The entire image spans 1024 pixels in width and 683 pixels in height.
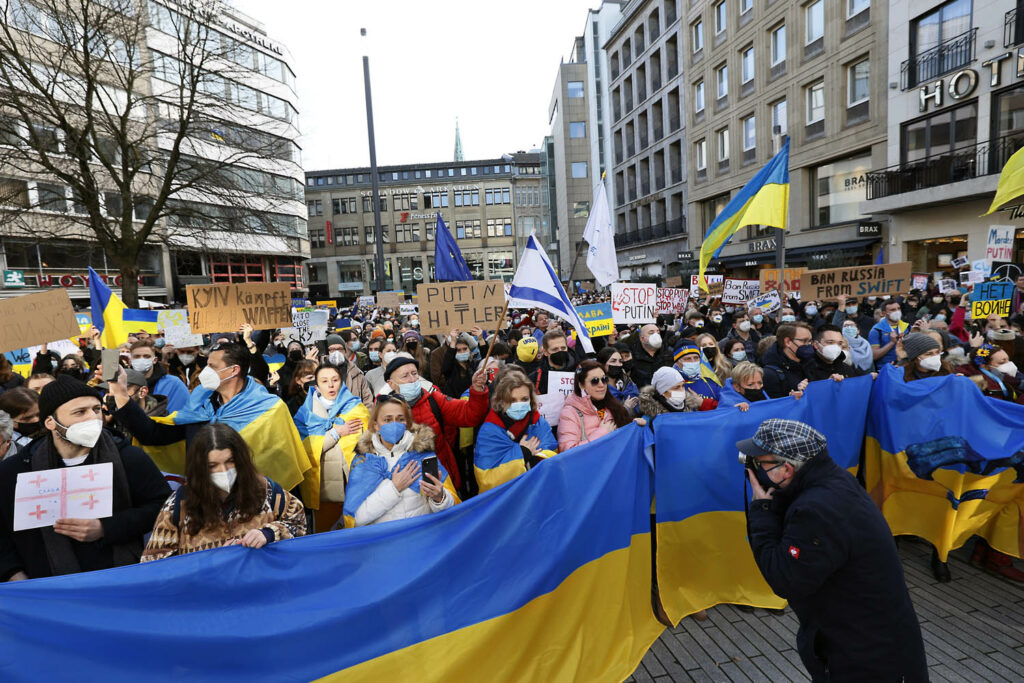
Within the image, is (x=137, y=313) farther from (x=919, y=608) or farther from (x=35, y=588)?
(x=919, y=608)

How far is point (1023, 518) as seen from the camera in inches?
172

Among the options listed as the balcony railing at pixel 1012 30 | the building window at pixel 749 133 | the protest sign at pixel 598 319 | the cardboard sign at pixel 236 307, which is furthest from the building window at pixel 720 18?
the cardboard sign at pixel 236 307

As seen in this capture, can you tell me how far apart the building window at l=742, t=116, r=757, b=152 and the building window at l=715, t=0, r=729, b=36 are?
5577mm

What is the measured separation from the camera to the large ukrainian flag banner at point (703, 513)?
3.96m

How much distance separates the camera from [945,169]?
64.4 feet

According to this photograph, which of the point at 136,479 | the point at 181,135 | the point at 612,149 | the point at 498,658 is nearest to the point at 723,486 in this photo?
the point at 498,658

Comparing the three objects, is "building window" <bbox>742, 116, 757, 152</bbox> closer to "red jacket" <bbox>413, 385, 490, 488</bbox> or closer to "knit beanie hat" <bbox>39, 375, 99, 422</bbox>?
"red jacket" <bbox>413, 385, 490, 488</bbox>

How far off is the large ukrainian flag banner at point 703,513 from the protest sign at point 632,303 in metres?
3.84

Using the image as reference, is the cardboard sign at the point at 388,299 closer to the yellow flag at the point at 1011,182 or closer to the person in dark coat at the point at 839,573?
the yellow flag at the point at 1011,182

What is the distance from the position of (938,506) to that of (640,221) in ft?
138

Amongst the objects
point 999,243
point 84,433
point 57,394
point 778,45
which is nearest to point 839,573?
point 84,433

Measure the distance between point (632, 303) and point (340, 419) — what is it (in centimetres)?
476

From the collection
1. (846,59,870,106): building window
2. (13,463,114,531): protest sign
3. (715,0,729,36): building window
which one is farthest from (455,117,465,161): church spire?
(13,463,114,531): protest sign

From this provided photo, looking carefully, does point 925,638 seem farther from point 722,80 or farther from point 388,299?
point 722,80
